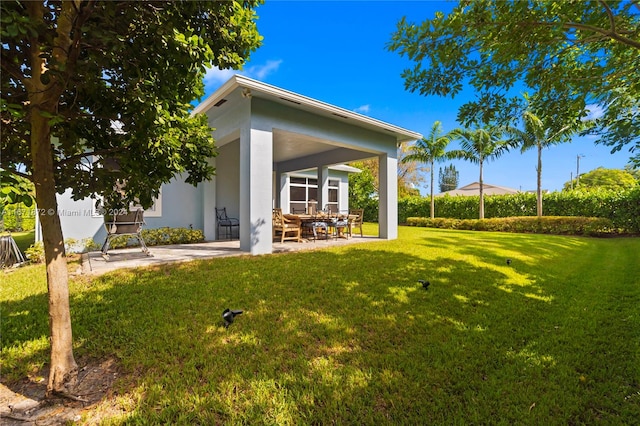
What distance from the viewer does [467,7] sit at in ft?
11.8

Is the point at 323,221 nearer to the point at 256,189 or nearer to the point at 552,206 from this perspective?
the point at 256,189

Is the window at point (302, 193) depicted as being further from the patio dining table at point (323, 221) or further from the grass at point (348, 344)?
the grass at point (348, 344)

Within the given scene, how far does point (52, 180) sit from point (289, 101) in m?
5.75

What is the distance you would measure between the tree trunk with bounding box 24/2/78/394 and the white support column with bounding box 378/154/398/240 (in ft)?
29.6

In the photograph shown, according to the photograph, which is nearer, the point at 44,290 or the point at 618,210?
the point at 44,290

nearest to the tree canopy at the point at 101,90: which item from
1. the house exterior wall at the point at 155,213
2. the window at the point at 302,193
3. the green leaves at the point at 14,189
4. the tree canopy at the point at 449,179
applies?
the green leaves at the point at 14,189

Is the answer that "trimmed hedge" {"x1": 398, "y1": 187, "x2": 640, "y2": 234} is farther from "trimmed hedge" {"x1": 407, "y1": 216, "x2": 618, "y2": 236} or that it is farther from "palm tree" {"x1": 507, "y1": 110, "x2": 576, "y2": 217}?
"palm tree" {"x1": 507, "y1": 110, "x2": 576, "y2": 217}

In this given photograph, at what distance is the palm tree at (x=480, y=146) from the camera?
17.8 meters

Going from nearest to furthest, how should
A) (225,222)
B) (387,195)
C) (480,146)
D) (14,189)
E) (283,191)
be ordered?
(14,189) → (387,195) → (225,222) → (283,191) → (480,146)

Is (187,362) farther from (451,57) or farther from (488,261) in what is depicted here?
(488,261)

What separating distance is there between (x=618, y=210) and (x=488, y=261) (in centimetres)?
1218

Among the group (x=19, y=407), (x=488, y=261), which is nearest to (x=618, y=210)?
(x=488, y=261)

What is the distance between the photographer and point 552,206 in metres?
16.0

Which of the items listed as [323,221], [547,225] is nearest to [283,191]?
[323,221]
